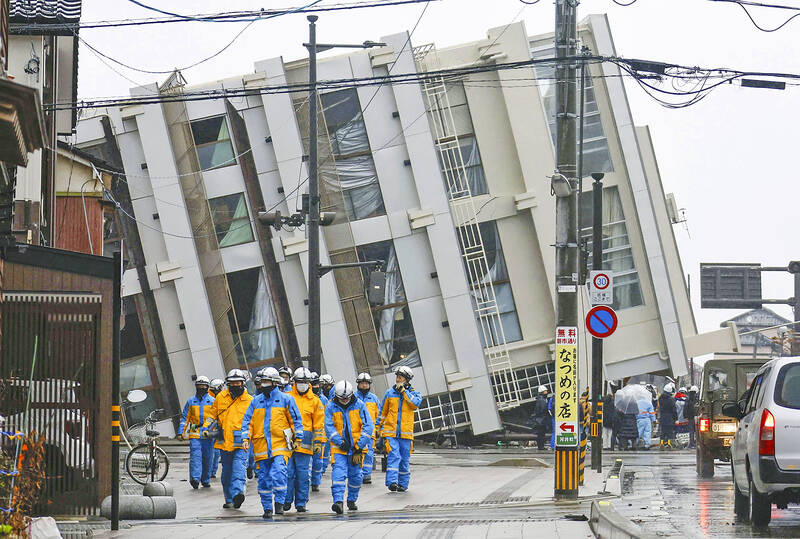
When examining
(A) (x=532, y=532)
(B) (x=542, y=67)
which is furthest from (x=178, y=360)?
(A) (x=532, y=532)

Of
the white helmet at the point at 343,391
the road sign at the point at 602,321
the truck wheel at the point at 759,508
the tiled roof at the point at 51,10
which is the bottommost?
the truck wheel at the point at 759,508

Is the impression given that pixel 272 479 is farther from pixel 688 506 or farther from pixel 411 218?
pixel 411 218

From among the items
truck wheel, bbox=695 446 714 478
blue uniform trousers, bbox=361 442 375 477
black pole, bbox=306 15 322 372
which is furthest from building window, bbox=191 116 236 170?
truck wheel, bbox=695 446 714 478

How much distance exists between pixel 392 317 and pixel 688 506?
21.7m

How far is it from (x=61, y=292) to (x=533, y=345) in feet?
73.5

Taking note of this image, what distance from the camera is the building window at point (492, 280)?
37750mm

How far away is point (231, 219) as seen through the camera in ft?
127

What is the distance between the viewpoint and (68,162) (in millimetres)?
29109

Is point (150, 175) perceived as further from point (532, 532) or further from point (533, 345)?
point (532, 532)

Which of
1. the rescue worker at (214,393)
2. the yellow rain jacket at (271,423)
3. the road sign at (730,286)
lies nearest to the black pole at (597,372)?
the rescue worker at (214,393)

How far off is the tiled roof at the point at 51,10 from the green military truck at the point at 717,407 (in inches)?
473

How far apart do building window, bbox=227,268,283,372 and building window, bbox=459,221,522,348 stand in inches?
228

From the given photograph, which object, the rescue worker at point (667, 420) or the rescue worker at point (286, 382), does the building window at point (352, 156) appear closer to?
the rescue worker at point (667, 420)

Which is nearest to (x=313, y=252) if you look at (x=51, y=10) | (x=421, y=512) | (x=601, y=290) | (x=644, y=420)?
(x=601, y=290)
